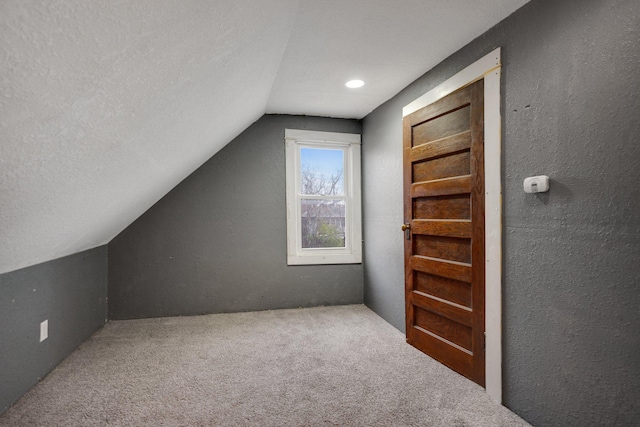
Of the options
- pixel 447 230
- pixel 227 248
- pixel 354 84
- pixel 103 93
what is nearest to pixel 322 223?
pixel 227 248

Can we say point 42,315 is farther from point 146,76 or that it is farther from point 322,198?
point 322,198

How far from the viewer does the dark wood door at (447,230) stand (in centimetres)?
203

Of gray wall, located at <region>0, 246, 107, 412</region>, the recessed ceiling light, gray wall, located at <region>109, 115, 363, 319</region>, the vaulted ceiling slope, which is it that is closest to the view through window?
gray wall, located at <region>109, 115, 363, 319</region>

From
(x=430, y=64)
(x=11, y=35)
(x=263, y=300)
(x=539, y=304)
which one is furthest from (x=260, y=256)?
(x=11, y=35)

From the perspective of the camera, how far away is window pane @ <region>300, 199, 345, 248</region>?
379cm

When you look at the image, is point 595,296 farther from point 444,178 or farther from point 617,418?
point 444,178

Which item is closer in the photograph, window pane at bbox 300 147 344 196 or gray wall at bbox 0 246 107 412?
gray wall at bbox 0 246 107 412

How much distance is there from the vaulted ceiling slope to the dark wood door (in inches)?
17.1

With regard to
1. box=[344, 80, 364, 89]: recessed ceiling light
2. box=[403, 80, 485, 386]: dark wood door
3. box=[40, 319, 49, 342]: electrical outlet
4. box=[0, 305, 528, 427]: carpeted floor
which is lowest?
box=[0, 305, 528, 427]: carpeted floor

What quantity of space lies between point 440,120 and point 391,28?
2.31 feet

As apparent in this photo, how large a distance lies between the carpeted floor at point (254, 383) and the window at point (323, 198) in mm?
948

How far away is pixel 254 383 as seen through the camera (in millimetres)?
2080

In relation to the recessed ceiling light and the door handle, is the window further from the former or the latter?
the door handle

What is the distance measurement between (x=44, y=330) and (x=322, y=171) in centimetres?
266
